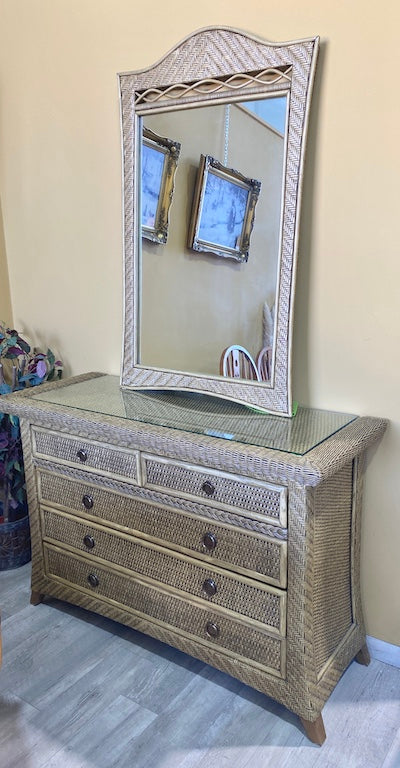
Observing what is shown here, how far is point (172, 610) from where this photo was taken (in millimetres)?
1709

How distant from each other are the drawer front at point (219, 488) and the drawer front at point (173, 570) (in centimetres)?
21

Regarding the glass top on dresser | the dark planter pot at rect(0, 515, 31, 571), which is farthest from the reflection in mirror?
the dark planter pot at rect(0, 515, 31, 571)

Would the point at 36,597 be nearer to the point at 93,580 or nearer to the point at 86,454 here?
the point at 93,580

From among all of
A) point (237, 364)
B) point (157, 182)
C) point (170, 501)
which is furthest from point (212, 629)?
point (157, 182)

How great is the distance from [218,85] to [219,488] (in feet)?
3.88

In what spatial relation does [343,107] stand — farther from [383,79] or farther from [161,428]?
[161,428]

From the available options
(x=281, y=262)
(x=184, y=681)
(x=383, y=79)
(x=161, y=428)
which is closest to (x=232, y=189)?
(x=281, y=262)

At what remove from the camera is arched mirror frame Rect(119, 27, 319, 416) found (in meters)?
1.52

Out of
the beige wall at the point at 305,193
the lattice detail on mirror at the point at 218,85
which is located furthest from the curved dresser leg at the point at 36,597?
the lattice detail on mirror at the point at 218,85

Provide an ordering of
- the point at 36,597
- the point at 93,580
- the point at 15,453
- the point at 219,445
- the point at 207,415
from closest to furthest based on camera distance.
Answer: the point at 219,445 < the point at 207,415 < the point at 93,580 < the point at 36,597 < the point at 15,453

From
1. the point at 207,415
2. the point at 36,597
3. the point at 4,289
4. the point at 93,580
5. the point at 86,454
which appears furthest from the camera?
the point at 4,289

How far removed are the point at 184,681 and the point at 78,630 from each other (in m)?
0.46

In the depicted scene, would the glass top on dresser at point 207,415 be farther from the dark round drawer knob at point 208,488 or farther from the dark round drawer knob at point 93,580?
the dark round drawer knob at point 93,580

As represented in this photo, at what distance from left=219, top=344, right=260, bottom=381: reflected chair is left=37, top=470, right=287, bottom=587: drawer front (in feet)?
1.41
